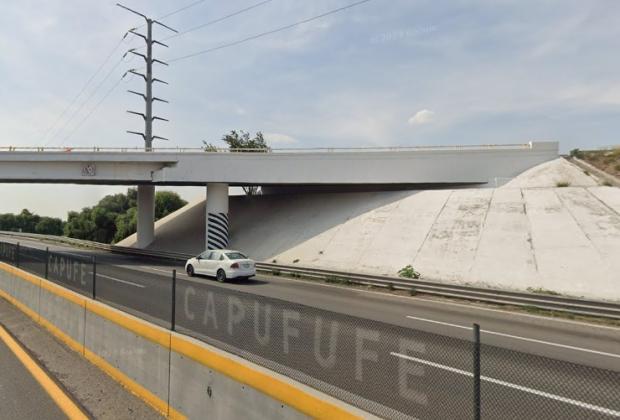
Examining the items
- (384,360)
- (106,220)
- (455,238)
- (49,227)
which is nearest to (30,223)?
(49,227)

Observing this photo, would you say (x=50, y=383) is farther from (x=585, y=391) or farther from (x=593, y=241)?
(x=593, y=241)

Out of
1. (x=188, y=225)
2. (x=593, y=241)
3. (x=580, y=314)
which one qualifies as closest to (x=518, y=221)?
(x=593, y=241)

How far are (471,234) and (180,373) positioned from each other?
61.9 feet

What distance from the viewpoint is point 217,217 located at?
30.7 m

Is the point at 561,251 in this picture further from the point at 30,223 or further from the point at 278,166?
the point at 30,223

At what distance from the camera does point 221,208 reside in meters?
31.0

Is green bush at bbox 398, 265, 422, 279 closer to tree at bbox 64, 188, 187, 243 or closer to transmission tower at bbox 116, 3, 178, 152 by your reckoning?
transmission tower at bbox 116, 3, 178, 152

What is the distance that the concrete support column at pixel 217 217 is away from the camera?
30.4 metres

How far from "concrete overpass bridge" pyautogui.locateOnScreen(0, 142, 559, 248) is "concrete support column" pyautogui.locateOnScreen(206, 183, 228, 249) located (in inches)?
2.7

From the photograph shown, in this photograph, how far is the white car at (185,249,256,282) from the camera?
19469 mm

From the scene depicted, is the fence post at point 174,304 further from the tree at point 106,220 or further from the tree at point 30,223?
the tree at point 30,223

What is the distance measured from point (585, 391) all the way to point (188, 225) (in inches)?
1494

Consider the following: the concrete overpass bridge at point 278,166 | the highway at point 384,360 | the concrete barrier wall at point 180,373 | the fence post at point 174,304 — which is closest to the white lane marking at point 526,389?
the highway at point 384,360

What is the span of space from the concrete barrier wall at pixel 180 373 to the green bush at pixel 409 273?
13984 millimetres
